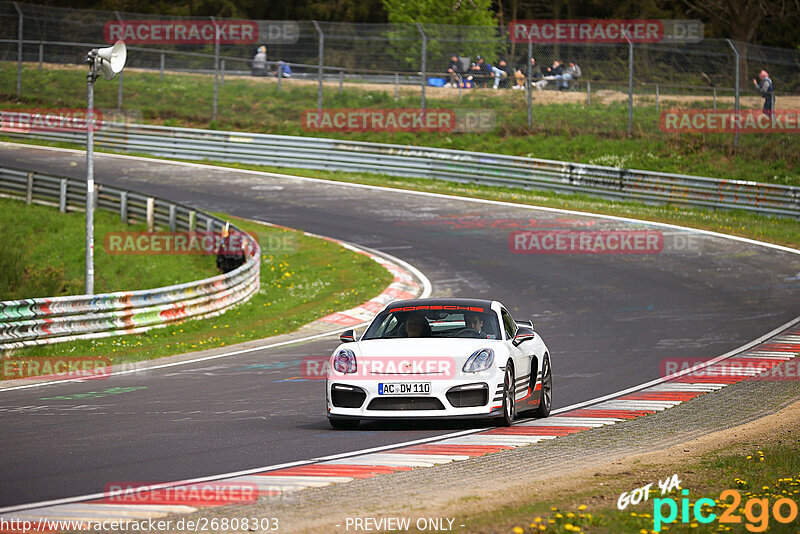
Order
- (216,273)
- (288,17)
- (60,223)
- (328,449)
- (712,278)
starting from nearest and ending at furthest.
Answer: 1. (328,449)
2. (712,278)
3. (216,273)
4. (60,223)
5. (288,17)

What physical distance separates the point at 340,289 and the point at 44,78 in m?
26.6

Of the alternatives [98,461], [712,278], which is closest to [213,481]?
[98,461]

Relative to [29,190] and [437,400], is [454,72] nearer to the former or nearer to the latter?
[29,190]

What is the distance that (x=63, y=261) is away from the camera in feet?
93.5

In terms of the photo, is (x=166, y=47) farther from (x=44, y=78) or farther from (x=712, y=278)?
(x=712, y=278)

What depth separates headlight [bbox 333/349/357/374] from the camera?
34.6 ft

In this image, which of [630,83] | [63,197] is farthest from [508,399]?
[630,83]

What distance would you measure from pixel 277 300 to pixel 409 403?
13.2 meters

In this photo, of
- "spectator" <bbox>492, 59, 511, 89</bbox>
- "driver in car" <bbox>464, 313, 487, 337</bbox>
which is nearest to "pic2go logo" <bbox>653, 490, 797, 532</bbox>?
"driver in car" <bbox>464, 313, 487, 337</bbox>

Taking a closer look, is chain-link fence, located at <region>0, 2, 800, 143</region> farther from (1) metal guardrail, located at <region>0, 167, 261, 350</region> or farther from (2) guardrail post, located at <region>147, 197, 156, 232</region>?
(1) metal guardrail, located at <region>0, 167, 261, 350</region>

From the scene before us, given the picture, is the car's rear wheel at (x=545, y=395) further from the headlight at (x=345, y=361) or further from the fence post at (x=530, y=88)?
the fence post at (x=530, y=88)

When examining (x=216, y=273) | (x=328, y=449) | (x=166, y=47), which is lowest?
(x=216, y=273)

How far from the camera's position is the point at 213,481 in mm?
7969

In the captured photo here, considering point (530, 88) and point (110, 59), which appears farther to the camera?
point (530, 88)
